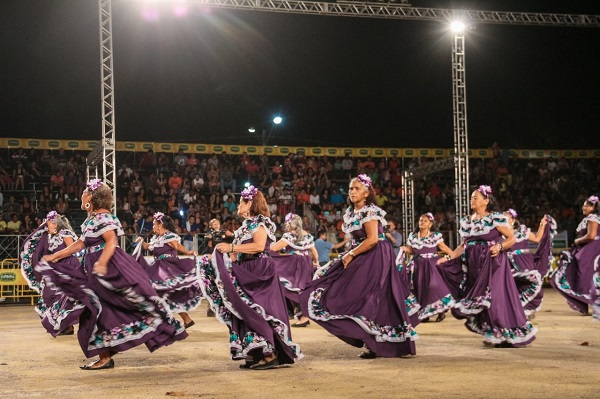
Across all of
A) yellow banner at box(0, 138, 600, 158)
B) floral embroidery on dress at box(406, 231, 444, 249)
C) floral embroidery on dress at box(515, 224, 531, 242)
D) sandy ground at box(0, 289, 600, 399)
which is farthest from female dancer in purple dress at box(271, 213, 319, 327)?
yellow banner at box(0, 138, 600, 158)

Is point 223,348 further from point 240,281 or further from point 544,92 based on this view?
point 544,92

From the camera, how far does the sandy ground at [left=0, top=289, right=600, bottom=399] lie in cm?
582

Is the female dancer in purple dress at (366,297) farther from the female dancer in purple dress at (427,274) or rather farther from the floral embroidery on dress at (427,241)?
the floral embroidery on dress at (427,241)

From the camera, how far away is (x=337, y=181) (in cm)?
2542

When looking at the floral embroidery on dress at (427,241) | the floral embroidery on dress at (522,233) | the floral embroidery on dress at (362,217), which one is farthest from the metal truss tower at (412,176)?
the floral embroidery on dress at (362,217)

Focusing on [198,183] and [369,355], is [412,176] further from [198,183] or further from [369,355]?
[369,355]

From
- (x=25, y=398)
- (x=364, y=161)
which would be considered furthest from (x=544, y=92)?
(x=25, y=398)

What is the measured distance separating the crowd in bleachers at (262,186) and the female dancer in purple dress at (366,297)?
36.9 feet

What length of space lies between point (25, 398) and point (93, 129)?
2356 cm

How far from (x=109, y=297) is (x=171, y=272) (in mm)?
4764

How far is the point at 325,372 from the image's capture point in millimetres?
6859

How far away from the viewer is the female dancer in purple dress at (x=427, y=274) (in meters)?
11.0

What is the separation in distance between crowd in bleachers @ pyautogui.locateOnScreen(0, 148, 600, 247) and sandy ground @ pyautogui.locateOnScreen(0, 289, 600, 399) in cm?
1031

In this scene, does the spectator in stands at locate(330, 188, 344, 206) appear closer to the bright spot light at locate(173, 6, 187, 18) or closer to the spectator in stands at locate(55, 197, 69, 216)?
the bright spot light at locate(173, 6, 187, 18)
